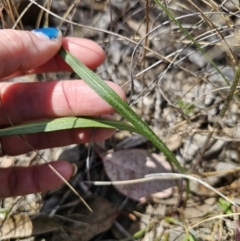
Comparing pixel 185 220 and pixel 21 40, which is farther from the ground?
pixel 21 40

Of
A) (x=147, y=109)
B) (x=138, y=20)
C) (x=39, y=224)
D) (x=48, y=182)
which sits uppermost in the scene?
(x=138, y=20)

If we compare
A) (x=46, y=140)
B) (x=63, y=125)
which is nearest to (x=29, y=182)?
(x=46, y=140)

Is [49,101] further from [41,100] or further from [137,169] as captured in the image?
[137,169]

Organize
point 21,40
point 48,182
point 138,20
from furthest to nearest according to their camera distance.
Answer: point 138,20 → point 48,182 → point 21,40

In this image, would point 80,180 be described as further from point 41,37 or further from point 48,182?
point 41,37

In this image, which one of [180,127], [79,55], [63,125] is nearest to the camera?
[63,125]

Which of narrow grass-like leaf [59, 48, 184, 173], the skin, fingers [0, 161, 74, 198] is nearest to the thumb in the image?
the skin

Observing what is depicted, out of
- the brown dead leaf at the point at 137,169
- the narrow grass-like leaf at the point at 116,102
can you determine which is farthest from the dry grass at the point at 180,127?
the narrow grass-like leaf at the point at 116,102

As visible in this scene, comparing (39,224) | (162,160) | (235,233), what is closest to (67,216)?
(39,224)
